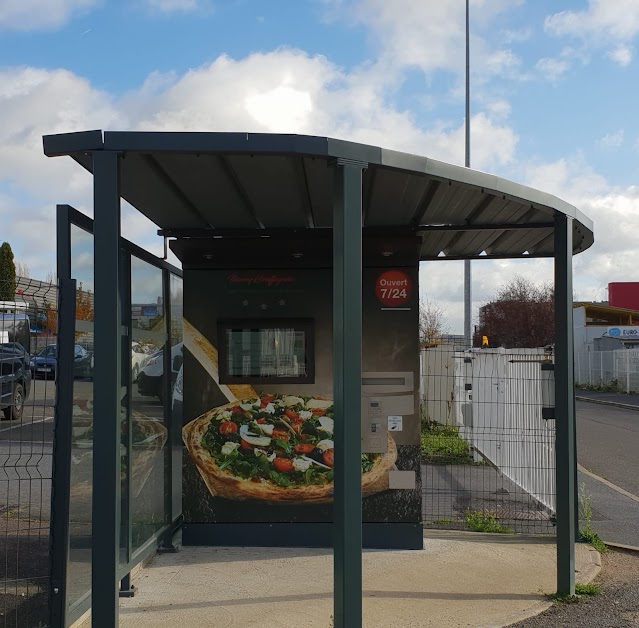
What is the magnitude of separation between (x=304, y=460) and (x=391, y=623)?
1.93 m

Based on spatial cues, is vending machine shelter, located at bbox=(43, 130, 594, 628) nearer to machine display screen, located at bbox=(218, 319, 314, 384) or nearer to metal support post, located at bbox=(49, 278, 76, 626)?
machine display screen, located at bbox=(218, 319, 314, 384)

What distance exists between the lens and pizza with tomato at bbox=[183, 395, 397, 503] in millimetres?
6773

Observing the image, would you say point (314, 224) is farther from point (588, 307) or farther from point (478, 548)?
point (588, 307)

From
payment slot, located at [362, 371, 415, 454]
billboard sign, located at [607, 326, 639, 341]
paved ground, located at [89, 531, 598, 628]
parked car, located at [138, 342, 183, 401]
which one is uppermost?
billboard sign, located at [607, 326, 639, 341]

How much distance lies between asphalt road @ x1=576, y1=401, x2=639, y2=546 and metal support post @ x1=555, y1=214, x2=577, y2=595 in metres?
2.26

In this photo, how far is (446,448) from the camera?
12.6 metres

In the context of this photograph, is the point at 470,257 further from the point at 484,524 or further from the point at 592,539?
the point at 592,539

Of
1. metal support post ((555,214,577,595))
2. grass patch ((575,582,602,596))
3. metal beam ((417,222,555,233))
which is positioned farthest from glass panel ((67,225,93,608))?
grass patch ((575,582,602,596))

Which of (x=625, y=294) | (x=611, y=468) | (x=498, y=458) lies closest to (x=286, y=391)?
(x=498, y=458)

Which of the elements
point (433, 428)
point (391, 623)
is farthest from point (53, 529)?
point (433, 428)

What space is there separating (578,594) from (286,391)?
8.96 ft

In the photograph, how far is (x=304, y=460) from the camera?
22.2 feet

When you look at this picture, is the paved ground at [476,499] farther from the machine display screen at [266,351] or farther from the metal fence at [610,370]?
the metal fence at [610,370]

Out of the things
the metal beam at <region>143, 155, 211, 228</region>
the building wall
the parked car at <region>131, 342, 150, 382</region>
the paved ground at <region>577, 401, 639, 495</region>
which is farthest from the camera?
the building wall
